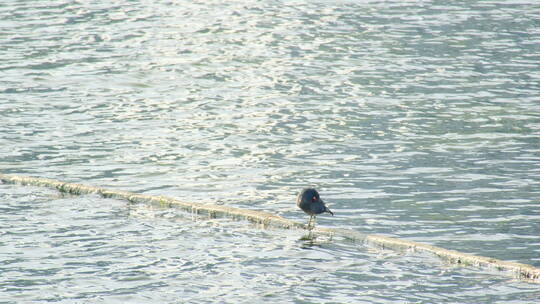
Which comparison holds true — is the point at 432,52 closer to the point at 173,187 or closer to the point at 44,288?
the point at 173,187

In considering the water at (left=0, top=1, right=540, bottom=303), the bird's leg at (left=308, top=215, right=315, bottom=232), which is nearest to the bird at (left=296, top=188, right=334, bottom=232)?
the bird's leg at (left=308, top=215, right=315, bottom=232)

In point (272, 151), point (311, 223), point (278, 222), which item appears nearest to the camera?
point (278, 222)

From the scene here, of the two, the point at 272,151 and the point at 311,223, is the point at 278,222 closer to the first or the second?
the point at 311,223

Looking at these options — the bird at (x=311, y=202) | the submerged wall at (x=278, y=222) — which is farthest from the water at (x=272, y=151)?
the bird at (x=311, y=202)

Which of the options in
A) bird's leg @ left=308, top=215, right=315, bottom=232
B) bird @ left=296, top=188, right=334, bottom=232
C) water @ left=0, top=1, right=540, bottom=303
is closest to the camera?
water @ left=0, top=1, right=540, bottom=303

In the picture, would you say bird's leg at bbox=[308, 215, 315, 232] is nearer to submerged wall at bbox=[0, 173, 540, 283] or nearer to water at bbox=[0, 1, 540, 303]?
submerged wall at bbox=[0, 173, 540, 283]

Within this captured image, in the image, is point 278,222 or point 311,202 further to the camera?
point 278,222

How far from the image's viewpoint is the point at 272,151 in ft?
95.5

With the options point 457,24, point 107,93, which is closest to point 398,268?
point 107,93

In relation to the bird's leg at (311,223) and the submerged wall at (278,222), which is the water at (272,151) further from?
the bird's leg at (311,223)

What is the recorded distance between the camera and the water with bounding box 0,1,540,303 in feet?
60.3

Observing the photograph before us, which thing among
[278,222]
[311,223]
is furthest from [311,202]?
[311,223]

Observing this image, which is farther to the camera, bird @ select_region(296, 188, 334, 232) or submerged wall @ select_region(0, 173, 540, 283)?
bird @ select_region(296, 188, 334, 232)

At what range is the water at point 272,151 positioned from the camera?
60.3 ft
